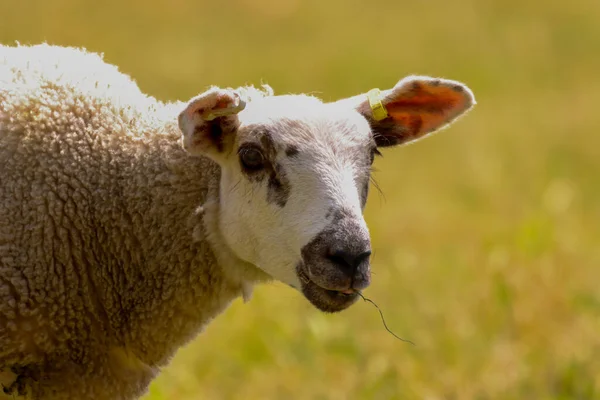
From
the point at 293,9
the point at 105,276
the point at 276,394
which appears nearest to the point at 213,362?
the point at 276,394

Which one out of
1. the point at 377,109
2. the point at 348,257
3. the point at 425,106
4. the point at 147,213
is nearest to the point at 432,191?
the point at 425,106

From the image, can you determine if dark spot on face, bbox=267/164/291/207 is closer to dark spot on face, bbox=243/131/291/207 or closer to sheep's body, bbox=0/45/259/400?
dark spot on face, bbox=243/131/291/207

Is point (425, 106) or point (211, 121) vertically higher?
point (211, 121)

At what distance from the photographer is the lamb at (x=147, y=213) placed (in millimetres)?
4453

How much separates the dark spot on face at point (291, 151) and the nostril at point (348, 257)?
490 mm

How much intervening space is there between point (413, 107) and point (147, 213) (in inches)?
53.1

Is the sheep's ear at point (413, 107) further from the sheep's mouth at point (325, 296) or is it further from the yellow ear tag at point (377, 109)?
the sheep's mouth at point (325, 296)

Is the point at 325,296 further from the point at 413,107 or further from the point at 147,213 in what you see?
the point at 413,107

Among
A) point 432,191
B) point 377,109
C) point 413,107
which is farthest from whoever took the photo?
point 432,191

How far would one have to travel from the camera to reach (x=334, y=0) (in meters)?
20.4

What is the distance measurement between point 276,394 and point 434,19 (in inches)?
521

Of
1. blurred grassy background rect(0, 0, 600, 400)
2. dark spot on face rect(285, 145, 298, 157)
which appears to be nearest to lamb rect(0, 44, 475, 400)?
dark spot on face rect(285, 145, 298, 157)

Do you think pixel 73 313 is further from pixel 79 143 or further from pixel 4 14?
pixel 4 14

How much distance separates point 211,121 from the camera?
4.61m
